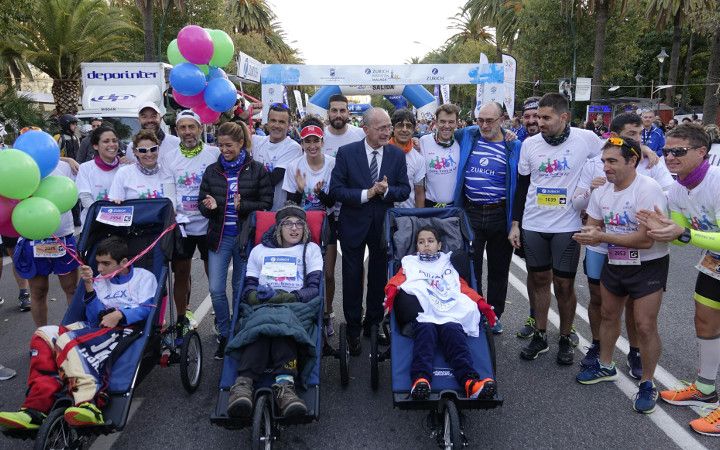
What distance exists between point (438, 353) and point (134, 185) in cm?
288

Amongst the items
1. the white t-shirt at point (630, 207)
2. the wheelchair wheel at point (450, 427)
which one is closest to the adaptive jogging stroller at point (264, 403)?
the wheelchair wheel at point (450, 427)

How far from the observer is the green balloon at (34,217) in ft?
11.1

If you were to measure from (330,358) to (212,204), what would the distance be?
1.67 meters

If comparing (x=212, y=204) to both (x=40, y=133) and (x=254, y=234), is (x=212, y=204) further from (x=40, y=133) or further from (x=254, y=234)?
(x=40, y=133)

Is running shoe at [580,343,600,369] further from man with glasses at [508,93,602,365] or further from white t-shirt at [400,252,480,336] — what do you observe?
white t-shirt at [400,252,480,336]

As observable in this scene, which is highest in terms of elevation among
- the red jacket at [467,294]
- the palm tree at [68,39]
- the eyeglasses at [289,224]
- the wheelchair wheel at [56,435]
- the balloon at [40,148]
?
the palm tree at [68,39]

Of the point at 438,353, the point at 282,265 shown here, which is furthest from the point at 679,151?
the point at 282,265

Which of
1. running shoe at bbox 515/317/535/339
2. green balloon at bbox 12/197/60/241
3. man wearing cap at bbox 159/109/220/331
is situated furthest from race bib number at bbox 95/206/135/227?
running shoe at bbox 515/317/535/339

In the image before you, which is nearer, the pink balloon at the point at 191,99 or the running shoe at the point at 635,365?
the running shoe at the point at 635,365

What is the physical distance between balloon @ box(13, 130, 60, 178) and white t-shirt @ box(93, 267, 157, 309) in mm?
895

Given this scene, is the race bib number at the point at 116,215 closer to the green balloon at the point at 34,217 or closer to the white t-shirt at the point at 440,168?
the green balloon at the point at 34,217

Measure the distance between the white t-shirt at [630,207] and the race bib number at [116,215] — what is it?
3629 millimetres

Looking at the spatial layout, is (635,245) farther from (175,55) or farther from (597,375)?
(175,55)

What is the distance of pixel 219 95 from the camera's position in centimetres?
491
